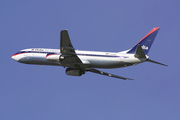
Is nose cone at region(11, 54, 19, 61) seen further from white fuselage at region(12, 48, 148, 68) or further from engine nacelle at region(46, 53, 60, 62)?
engine nacelle at region(46, 53, 60, 62)

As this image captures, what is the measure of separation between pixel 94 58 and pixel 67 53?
5.17m

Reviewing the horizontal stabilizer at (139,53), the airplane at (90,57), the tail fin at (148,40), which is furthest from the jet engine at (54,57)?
the horizontal stabilizer at (139,53)

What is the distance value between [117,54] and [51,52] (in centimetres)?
1254

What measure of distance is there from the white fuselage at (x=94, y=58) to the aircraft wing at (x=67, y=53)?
1.18m

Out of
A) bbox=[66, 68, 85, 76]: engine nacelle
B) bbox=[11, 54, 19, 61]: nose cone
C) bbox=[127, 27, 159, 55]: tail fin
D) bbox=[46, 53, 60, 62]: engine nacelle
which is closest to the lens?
bbox=[46, 53, 60, 62]: engine nacelle

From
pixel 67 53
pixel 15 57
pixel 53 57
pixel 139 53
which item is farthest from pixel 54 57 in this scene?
pixel 139 53

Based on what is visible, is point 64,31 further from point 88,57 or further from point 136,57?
point 136,57

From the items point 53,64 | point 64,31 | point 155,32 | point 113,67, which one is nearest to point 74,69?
point 53,64

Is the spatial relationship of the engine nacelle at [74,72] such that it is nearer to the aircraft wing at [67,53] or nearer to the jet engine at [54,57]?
the aircraft wing at [67,53]

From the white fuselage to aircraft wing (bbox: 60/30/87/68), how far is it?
1175mm

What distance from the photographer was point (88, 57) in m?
58.4

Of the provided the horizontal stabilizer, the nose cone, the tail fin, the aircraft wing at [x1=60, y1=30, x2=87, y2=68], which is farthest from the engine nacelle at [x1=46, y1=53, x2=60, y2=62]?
the horizontal stabilizer

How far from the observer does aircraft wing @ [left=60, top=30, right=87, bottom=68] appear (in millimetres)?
52344

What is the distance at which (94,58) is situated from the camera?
190 feet
